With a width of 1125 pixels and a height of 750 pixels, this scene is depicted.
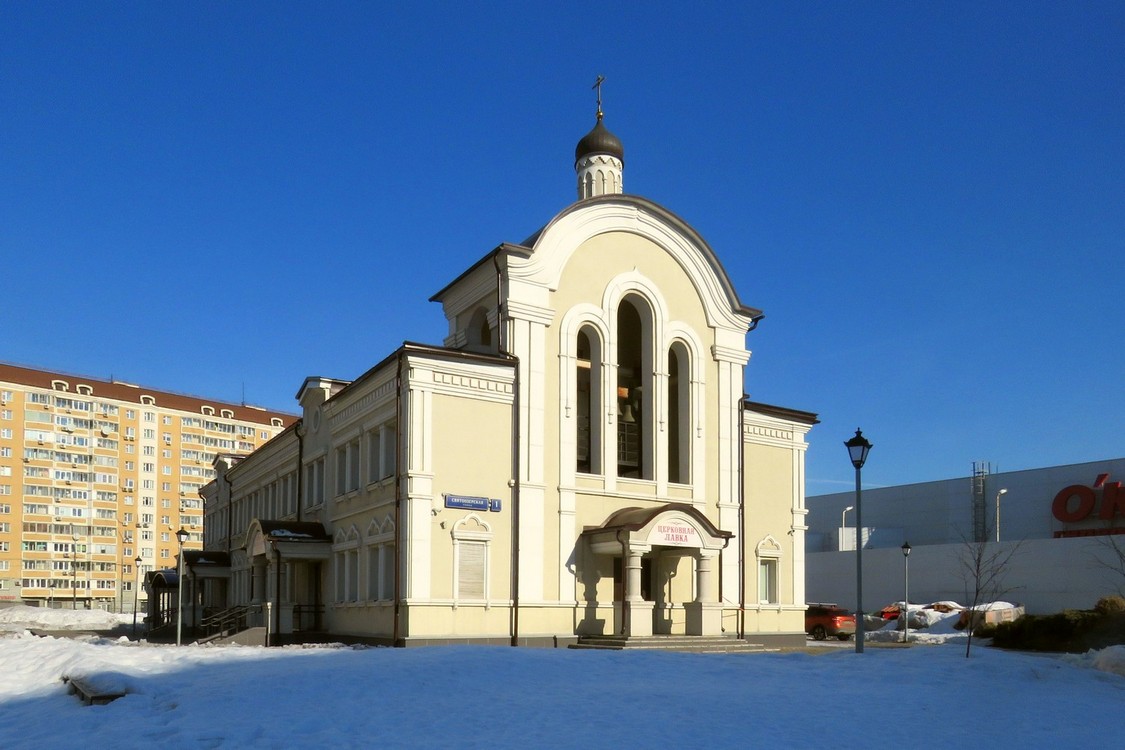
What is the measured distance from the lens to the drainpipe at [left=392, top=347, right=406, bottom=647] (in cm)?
2536

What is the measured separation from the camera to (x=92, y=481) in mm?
108125

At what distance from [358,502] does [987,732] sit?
1880 centimetres

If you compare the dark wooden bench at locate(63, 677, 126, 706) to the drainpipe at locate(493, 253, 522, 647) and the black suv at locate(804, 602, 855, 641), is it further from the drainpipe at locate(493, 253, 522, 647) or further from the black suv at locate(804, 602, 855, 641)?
the black suv at locate(804, 602, 855, 641)

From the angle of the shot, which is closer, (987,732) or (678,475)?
(987,732)

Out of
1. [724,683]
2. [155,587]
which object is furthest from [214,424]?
[724,683]

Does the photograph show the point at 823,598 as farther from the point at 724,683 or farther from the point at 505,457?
the point at 724,683

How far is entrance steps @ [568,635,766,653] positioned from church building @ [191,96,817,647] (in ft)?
0.91

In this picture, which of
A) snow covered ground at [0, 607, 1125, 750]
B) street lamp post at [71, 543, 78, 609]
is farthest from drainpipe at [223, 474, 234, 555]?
street lamp post at [71, 543, 78, 609]

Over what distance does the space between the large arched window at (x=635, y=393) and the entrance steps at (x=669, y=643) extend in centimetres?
482

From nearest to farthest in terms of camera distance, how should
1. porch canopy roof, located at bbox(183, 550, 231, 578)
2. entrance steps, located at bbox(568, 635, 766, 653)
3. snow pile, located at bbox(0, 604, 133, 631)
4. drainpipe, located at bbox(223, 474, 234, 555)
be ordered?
entrance steps, located at bbox(568, 635, 766, 653) → porch canopy roof, located at bbox(183, 550, 231, 578) → drainpipe, located at bbox(223, 474, 234, 555) → snow pile, located at bbox(0, 604, 133, 631)

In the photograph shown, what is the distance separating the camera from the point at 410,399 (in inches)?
1015

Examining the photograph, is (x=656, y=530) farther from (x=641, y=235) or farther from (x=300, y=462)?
(x=300, y=462)

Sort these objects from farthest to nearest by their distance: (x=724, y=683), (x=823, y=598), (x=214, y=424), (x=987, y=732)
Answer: (x=214, y=424)
(x=823, y=598)
(x=724, y=683)
(x=987, y=732)

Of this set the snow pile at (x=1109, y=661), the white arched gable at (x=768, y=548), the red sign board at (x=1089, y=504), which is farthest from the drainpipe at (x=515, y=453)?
the red sign board at (x=1089, y=504)
